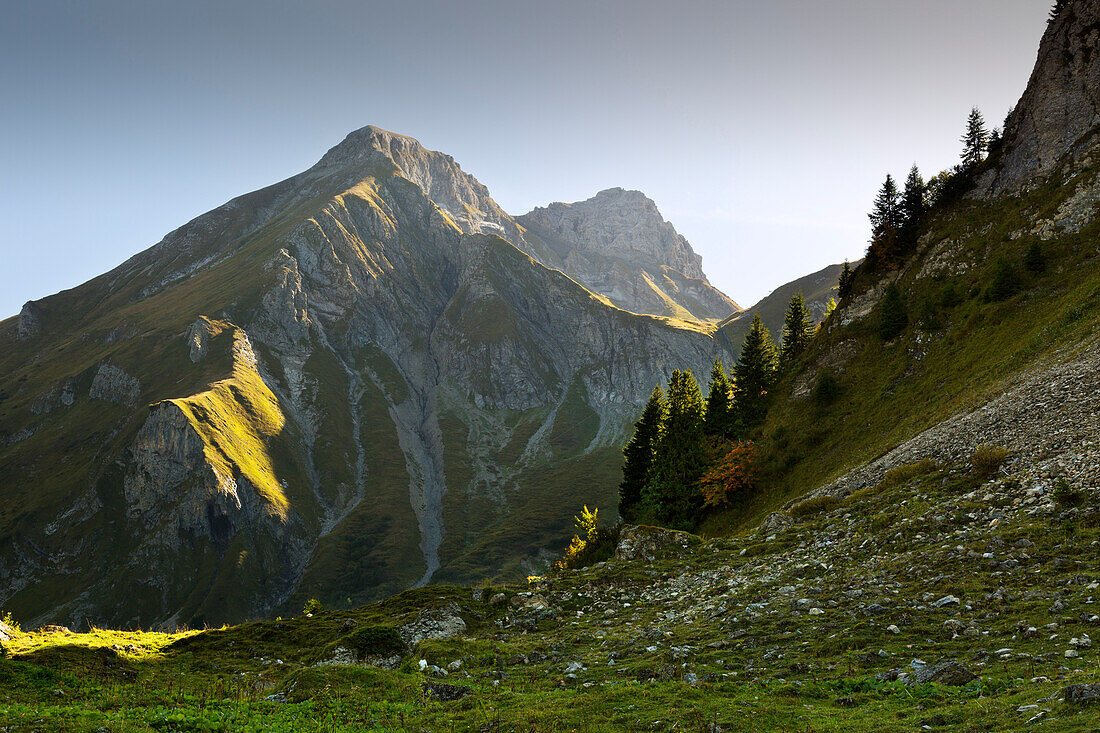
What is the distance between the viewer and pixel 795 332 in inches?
3228

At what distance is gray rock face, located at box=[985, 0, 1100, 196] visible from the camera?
54.9m

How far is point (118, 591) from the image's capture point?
170125 millimetres

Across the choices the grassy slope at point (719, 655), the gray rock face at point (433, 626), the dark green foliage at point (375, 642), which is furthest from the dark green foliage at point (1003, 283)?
the dark green foliage at point (375, 642)

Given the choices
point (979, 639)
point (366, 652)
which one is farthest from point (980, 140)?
point (366, 652)

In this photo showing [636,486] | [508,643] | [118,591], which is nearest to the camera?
[508,643]

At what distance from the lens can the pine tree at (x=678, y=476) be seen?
195 ft

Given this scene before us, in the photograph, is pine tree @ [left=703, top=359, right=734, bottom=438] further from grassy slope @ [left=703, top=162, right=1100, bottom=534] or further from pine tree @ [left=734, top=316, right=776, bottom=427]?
grassy slope @ [left=703, top=162, right=1100, bottom=534]

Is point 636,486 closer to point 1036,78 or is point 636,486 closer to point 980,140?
point 980,140

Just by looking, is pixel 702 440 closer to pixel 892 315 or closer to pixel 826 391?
pixel 826 391

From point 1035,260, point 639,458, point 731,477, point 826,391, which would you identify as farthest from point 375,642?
point 1035,260

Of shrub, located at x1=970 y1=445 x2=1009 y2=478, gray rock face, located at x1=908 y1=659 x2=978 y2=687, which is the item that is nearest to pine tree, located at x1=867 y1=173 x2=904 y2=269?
shrub, located at x1=970 y1=445 x2=1009 y2=478

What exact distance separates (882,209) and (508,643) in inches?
3017

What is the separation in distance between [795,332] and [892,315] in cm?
2474

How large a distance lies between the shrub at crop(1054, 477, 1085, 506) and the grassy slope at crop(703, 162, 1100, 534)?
17503 millimetres
